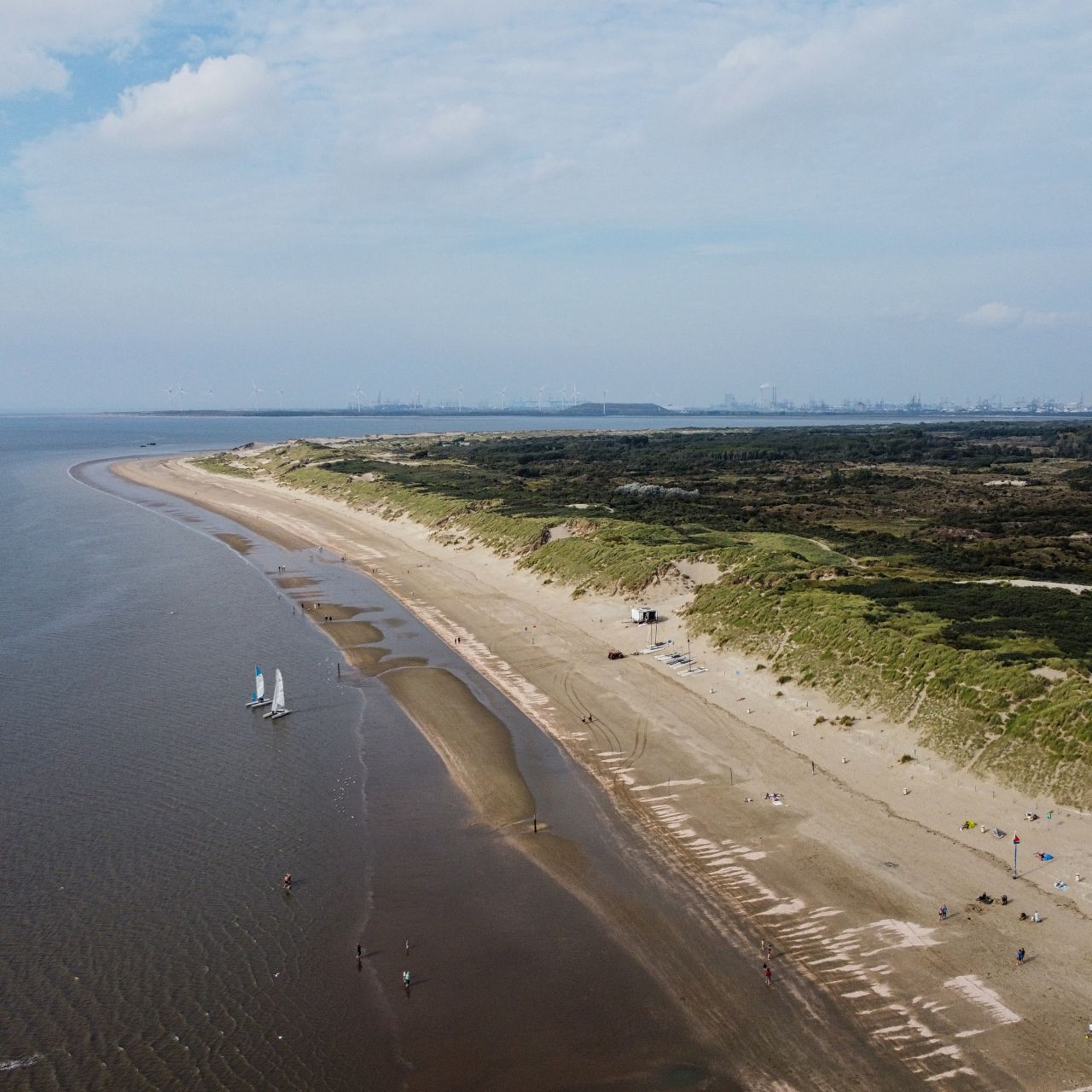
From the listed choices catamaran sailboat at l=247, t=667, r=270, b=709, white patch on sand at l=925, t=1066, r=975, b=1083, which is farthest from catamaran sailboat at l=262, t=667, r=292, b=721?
white patch on sand at l=925, t=1066, r=975, b=1083

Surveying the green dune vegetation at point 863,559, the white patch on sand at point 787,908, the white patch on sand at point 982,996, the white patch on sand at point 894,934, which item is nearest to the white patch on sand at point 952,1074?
the white patch on sand at point 982,996

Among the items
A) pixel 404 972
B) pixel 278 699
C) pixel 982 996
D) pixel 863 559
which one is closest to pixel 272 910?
pixel 404 972

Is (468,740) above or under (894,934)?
above

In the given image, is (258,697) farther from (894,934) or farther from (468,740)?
(894,934)

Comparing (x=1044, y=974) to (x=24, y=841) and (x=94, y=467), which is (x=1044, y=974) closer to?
(x=24, y=841)

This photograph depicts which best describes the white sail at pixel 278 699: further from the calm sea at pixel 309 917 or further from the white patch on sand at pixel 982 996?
the white patch on sand at pixel 982 996

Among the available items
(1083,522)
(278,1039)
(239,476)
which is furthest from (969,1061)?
(239,476)
